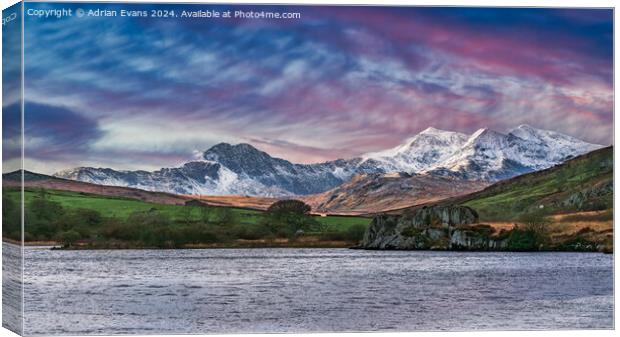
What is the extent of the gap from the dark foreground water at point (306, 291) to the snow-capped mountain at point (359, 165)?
151 centimetres

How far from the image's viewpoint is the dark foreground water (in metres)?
31.7

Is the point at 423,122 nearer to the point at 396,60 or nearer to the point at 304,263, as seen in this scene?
the point at 396,60

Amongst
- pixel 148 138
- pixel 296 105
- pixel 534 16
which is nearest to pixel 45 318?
pixel 148 138

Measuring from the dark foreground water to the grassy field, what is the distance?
73 cm

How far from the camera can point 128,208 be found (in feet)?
108

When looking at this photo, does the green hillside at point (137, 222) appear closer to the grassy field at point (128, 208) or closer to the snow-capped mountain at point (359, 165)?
the grassy field at point (128, 208)

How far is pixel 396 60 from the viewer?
110 ft

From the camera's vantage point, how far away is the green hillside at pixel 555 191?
3441 centimetres

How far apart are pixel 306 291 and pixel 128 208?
4.28 meters

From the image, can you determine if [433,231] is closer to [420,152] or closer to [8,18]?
[420,152]

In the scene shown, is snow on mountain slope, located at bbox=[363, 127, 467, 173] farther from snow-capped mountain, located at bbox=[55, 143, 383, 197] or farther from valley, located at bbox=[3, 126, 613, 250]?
snow-capped mountain, located at bbox=[55, 143, 383, 197]

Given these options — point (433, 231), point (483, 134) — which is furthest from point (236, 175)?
point (483, 134)

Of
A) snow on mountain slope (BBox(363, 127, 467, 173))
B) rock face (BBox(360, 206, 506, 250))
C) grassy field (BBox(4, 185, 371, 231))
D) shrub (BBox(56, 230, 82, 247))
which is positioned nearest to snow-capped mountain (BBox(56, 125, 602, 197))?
snow on mountain slope (BBox(363, 127, 467, 173))

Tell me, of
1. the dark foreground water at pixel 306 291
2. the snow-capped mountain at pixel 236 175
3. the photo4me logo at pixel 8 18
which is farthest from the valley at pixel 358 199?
the photo4me logo at pixel 8 18
